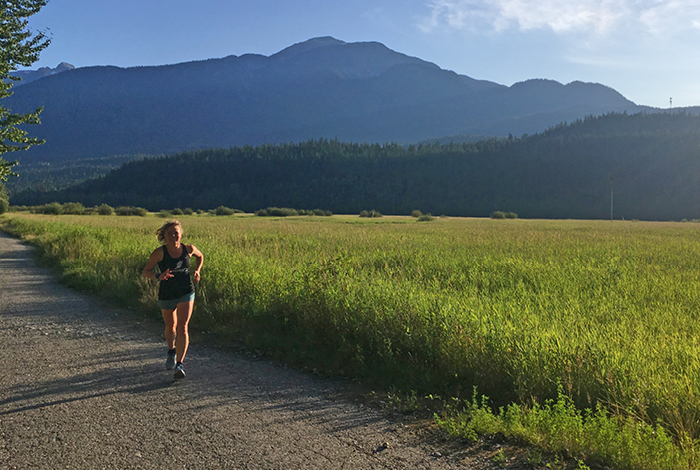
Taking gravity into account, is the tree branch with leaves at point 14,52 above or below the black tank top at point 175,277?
above

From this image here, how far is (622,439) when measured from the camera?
4156 mm

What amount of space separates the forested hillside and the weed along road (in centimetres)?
12349

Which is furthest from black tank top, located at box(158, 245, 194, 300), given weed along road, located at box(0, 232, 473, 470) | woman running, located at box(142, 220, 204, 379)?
weed along road, located at box(0, 232, 473, 470)

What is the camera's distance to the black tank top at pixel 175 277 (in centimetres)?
635

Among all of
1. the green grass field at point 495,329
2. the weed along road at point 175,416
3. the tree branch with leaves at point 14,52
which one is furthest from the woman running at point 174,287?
the tree branch with leaves at point 14,52

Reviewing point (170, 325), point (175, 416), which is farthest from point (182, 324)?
point (175, 416)

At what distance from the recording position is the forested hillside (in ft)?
420

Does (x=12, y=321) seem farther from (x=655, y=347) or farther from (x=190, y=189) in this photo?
Answer: (x=190, y=189)

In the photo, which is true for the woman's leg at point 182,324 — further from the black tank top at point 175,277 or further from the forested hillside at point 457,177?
the forested hillside at point 457,177

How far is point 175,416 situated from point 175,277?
1.97m

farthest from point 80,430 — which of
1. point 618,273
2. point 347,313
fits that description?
point 618,273

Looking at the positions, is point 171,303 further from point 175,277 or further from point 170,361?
point 170,361

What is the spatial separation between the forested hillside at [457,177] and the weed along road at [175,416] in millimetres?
123491

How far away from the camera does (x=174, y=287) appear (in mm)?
6426
